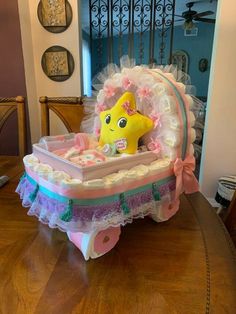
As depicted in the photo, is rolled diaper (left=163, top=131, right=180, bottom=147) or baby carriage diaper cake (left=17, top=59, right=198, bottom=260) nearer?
baby carriage diaper cake (left=17, top=59, right=198, bottom=260)

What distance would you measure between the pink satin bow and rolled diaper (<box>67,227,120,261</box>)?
0.21 metres

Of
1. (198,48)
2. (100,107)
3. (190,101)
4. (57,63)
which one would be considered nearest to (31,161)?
(100,107)

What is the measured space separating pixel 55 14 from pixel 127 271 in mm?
1927

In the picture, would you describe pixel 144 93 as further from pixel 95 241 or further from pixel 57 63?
pixel 57 63

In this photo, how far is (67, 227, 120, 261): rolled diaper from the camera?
0.52 metres

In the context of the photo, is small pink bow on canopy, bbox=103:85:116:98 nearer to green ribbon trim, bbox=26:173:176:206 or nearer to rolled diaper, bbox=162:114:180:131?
rolled diaper, bbox=162:114:180:131

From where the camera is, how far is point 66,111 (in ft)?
4.18

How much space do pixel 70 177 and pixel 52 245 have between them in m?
0.19

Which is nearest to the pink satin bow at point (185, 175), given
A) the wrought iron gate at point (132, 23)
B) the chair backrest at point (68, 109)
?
the chair backrest at point (68, 109)

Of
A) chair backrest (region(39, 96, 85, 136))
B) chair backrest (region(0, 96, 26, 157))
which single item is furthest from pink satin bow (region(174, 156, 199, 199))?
chair backrest (region(0, 96, 26, 157))

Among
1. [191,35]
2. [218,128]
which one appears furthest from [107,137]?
[191,35]

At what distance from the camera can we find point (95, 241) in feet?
1.73

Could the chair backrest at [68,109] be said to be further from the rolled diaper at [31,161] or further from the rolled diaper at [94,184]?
the rolled diaper at [94,184]

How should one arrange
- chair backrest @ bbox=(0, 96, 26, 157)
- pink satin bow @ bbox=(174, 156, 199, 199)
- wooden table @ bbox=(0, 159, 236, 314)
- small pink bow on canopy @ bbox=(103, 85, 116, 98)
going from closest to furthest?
wooden table @ bbox=(0, 159, 236, 314)
pink satin bow @ bbox=(174, 156, 199, 199)
small pink bow on canopy @ bbox=(103, 85, 116, 98)
chair backrest @ bbox=(0, 96, 26, 157)
